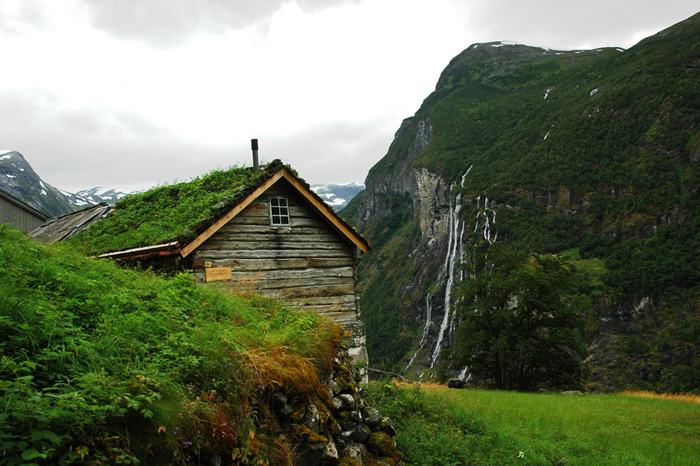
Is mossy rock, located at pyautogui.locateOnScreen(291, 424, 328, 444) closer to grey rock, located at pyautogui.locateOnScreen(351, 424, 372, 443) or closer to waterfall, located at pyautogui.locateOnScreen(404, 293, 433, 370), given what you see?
grey rock, located at pyautogui.locateOnScreen(351, 424, 372, 443)

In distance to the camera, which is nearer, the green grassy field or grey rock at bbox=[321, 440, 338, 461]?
grey rock at bbox=[321, 440, 338, 461]

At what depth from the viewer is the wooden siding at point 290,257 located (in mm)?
15289

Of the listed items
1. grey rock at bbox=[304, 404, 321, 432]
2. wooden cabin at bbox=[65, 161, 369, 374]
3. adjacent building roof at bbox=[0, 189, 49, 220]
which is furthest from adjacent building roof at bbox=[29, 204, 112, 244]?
grey rock at bbox=[304, 404, 321, 432]

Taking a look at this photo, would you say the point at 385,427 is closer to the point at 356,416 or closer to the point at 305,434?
the point at 356,416

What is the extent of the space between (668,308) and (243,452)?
3988 inches

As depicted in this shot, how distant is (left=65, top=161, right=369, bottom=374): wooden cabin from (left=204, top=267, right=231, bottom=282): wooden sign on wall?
A: 3 centimetres

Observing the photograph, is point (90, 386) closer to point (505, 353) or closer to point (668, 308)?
point (505, 353)

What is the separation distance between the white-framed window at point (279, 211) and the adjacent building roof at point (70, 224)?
354 inches

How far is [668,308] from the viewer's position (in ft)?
293

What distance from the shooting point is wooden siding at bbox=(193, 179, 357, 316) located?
15289 millimetres

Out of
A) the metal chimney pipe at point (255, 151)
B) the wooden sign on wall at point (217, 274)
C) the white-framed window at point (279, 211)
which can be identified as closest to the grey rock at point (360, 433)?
the wooden sign on wall at point (217, 274)

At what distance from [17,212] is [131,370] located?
1608 inches

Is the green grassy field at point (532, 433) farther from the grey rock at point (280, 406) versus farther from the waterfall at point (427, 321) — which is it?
the waterfall at point (427, 321)

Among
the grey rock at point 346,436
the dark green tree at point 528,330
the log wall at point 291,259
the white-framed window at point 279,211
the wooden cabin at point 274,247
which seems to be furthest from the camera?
the dark green tree at point 528,330
